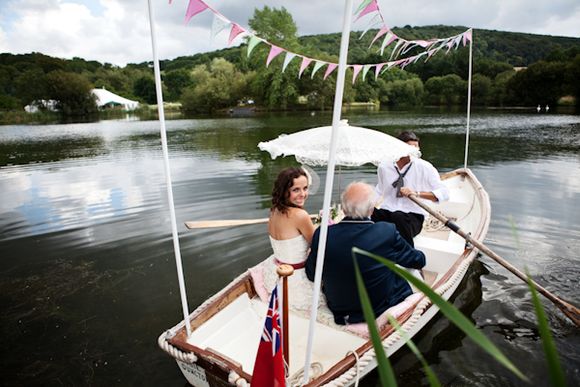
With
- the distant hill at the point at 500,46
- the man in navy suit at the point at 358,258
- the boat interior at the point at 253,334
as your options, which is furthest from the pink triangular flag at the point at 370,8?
the distant hill at the point at 500,46

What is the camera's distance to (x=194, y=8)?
2.83m

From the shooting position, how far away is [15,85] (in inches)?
2472

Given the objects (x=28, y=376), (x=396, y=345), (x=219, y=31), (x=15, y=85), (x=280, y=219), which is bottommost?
(x=28, y=376)

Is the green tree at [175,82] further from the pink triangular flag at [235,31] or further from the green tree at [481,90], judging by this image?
the pink triangular flag at [235,31]

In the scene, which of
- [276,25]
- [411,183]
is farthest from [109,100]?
[411,183]

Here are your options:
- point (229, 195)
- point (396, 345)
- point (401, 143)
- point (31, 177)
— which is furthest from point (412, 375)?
point (31, 177)

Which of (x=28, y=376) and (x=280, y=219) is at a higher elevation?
(x=280, y=219)

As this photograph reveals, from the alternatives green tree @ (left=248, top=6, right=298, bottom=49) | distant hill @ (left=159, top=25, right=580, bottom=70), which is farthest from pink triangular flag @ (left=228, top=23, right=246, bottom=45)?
distant hill @ (left=159, top=25, right=580, bottom=70)

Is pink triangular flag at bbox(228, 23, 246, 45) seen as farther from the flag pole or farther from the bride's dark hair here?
the flag pole

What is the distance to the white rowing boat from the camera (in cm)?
262

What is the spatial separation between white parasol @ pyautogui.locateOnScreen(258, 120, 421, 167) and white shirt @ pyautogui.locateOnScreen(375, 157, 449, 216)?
0.22 metres

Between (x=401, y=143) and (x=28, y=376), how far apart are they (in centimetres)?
479

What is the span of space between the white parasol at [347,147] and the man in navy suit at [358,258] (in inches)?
52.2

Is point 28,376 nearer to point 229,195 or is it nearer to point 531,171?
point 229,195
